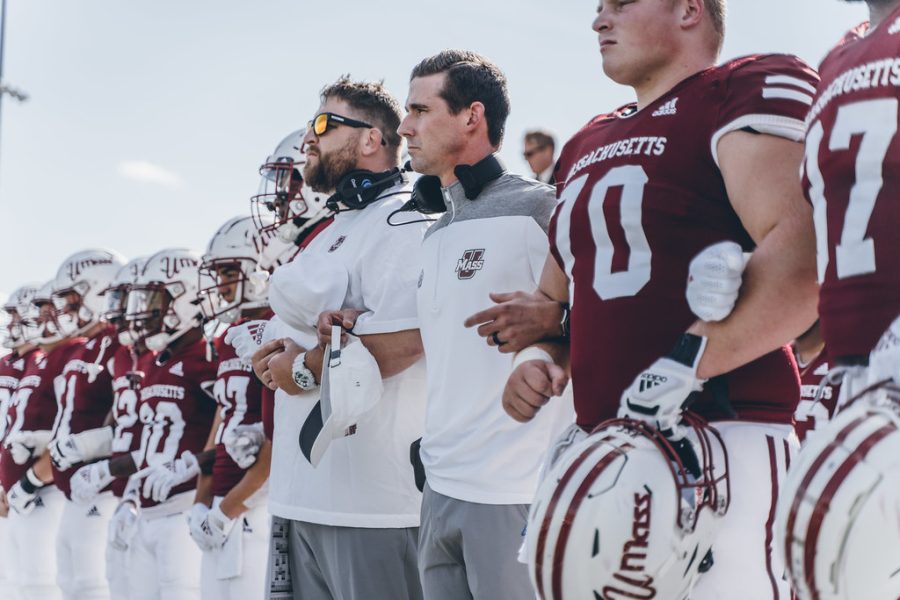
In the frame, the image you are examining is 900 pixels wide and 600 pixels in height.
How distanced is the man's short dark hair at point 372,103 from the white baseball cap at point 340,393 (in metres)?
0.99

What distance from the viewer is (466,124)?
3.49 meters

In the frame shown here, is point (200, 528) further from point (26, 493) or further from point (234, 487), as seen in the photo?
point (26, 493)

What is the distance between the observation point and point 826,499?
1621 mm

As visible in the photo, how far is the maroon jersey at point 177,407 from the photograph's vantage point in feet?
20.2

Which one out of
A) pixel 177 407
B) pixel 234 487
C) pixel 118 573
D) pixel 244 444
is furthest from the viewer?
pixel 118 573

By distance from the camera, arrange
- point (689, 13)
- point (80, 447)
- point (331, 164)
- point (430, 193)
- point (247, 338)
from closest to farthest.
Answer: point (689, 13)
point (430, 193)
point (331, 164)
point (247, 338)
point (80, 447)

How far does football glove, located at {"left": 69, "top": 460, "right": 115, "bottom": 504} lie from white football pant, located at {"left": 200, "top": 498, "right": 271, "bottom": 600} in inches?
68.4

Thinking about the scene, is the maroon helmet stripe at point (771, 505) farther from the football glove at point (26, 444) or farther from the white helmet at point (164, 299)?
the football glove at point (26, 444)

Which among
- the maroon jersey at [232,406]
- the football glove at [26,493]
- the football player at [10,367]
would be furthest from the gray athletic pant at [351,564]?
the football player at [10,367]

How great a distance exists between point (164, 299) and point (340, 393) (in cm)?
394

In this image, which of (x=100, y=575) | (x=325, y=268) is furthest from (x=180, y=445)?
(x=325, y=268)

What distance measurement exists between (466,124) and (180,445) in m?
3.34

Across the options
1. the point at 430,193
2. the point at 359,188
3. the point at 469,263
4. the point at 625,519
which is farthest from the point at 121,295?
the point at 625,519

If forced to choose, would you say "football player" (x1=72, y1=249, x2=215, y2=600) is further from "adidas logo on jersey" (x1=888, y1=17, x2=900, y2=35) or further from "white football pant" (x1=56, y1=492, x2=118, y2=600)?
"adidas logo on jersey" (x1=888, y1=17, x2=900, y2=35)
